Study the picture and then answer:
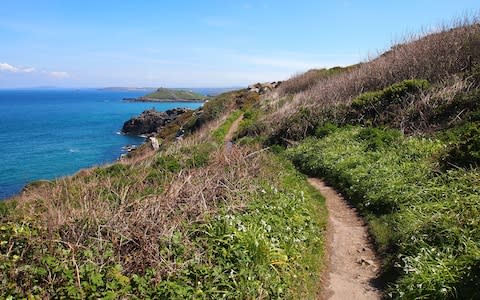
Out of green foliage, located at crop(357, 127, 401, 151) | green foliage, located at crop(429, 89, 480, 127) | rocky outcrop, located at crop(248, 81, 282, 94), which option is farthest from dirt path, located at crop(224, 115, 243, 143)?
rocky outcrop, located at crop(248, 81, 282, 94)

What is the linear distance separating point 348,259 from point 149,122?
80012 millimetres

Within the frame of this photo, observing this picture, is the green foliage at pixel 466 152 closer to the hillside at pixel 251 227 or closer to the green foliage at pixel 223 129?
the hillside at pixel 251 227

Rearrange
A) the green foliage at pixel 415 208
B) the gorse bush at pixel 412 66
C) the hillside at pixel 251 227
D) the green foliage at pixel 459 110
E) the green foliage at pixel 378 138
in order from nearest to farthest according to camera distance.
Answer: the hillside at pixel 251 227, the green foliage at pixel 415 208, the green foliage at pixel 378 138, the green foliage at pixel 459 110, the gorse bush at pixel 412 66

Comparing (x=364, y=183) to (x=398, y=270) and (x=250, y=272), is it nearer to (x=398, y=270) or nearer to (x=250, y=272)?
(x=398, y=270)

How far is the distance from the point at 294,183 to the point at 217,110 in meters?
40.8

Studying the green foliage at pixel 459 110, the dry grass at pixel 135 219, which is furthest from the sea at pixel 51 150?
the green foliage at pixel 459 110

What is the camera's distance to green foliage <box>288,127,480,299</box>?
577 centimetres

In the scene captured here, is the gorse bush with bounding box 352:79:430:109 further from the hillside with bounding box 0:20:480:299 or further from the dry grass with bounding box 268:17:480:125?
the hillside with bounding box 0:20:480:299

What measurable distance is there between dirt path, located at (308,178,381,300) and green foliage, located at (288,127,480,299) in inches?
12.0

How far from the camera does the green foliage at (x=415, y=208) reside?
5.77 meters

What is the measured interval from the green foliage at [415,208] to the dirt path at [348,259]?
0.30 metres

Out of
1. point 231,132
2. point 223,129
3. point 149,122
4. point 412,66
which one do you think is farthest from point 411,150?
point 149,122

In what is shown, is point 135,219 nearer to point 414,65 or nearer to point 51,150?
point 414,65

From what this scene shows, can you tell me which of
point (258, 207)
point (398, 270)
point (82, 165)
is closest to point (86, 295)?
point (258, 207)
